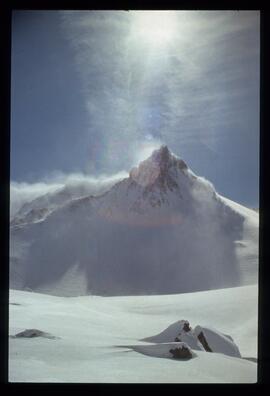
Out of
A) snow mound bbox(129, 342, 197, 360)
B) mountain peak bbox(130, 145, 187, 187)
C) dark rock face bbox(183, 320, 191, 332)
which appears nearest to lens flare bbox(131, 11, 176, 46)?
mountain peak bbox(130, 145, 187, 187)

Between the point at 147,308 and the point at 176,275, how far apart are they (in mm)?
284

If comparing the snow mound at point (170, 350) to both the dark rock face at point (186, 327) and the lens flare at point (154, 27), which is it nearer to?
the dark rock face at point (186, 327)

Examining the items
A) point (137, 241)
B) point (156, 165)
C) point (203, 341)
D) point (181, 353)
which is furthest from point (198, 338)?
point (156, 165)

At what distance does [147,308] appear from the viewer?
2.67m

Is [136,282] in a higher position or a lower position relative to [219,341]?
higher

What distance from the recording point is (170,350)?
261cm

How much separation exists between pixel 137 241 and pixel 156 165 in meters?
0.51

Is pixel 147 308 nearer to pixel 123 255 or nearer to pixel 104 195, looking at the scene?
pixel 123 255

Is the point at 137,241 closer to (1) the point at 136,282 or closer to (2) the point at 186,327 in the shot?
(1) the point at 136,282

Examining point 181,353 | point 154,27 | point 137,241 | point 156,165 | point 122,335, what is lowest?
point 181,353

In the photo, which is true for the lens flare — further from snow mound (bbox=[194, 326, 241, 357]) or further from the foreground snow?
snow mound (bbox=[194, 326, 241, 357])

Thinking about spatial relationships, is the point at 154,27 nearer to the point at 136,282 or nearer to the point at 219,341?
the point at 136,282

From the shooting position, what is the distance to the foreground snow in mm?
2613

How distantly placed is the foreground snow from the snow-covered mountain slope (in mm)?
82
